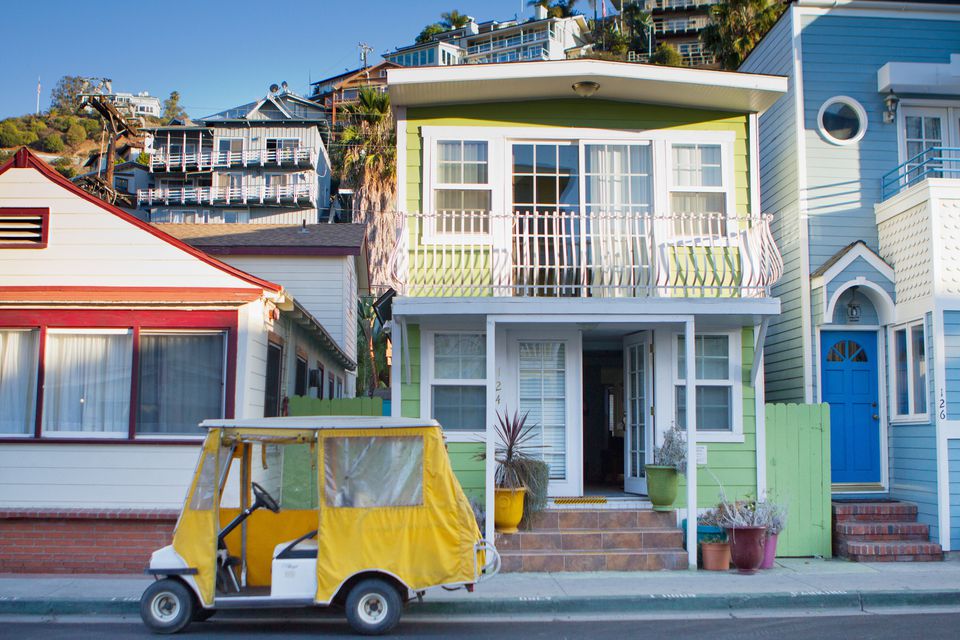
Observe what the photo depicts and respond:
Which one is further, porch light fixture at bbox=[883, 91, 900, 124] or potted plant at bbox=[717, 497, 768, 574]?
porch light fixture at bbox=[883, 91, 900, 124]

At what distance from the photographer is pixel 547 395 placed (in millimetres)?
11828

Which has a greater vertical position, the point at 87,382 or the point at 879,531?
the point at 87,382

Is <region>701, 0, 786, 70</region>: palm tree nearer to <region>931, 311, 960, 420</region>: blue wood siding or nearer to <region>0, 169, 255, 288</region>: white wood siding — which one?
<region>931, 311, 960, 420</region>: blue wood siding

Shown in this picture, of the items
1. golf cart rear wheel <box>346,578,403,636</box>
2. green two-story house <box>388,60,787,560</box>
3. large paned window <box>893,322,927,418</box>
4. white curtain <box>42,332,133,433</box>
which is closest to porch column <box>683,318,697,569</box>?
green two-story house <box>388,60,787,560</box>

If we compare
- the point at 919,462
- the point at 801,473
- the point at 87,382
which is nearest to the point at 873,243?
the point at 919,462

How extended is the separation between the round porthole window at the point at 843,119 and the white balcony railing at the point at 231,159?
36.7m

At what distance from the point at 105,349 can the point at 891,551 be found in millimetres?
9946

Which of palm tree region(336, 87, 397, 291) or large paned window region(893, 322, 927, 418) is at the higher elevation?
palm tree region(336, 87, 397, 291)


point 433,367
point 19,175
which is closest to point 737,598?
point 433,367

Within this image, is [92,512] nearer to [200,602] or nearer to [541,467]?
[200,602]

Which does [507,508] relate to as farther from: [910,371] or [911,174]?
[911,174]

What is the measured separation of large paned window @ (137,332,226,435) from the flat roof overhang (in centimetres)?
400

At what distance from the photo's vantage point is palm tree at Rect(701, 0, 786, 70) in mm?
22578

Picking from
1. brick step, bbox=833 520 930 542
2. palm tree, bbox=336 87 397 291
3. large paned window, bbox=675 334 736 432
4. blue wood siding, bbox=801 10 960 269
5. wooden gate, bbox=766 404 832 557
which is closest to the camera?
brick step, bbox=833 520 930 542
